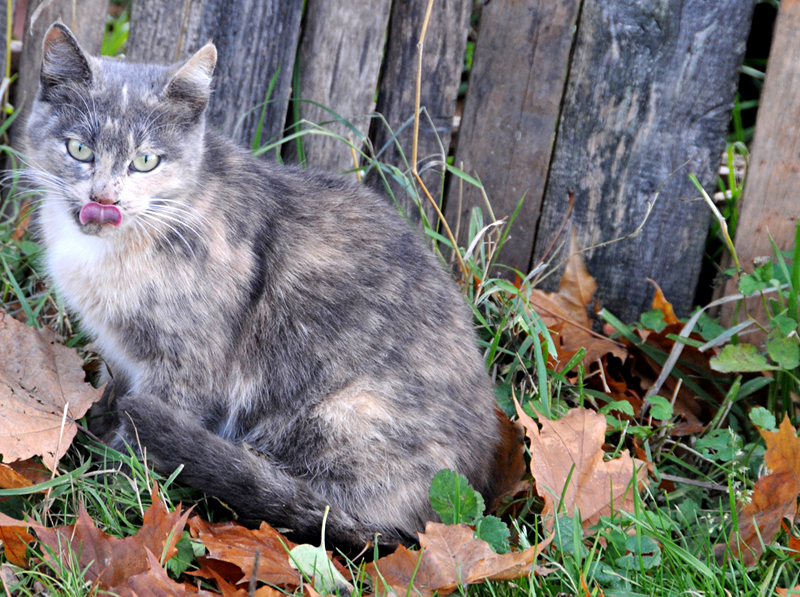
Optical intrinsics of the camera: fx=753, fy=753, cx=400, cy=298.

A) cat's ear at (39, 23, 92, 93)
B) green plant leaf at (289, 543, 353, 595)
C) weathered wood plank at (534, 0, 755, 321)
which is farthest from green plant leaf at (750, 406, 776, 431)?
cat's ear at (39, 23, 92, 93)

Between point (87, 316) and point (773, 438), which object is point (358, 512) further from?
point (773, 438)

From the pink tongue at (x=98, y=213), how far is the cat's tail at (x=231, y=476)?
1.63ft

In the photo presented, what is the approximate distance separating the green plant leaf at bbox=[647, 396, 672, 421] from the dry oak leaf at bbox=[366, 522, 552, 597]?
0.85 metres

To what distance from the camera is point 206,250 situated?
2.29m

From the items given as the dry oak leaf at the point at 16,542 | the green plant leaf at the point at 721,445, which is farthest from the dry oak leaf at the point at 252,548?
the green plant leaf at the point at 721,445

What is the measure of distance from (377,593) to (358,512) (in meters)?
0.39

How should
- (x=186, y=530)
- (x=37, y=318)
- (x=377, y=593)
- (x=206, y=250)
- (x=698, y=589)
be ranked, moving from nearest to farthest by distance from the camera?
1. (x=377, y=593)
2. (x=698, y=589)
3. (x=186, y=530)
4. (x=206, y=250)
5. (x=37, y=318)

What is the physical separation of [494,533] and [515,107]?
5.56 feet

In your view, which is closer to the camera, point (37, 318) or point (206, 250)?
point (206, 250)

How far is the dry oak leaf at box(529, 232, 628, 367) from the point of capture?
2846 mm

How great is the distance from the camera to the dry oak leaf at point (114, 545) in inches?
72.0

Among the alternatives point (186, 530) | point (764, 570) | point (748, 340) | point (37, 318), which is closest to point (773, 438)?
point (764, 570)

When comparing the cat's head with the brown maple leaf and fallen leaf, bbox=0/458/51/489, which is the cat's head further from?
the brown maple leaf

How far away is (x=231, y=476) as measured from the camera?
2.04 m
